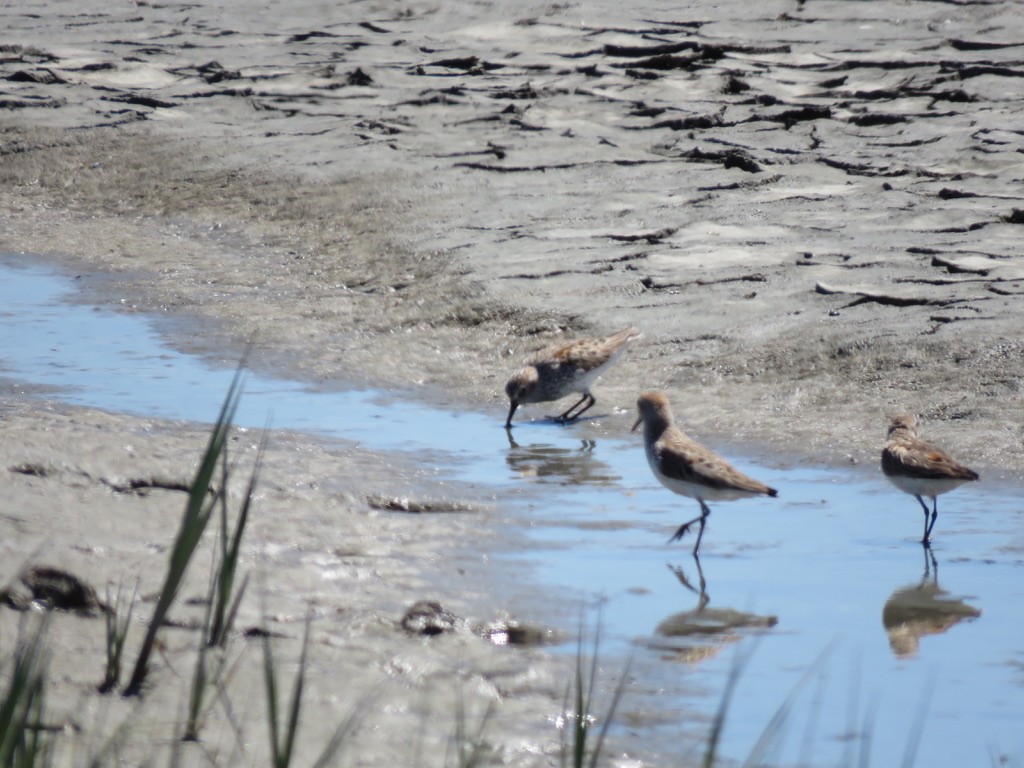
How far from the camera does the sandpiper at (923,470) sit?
5656 mm

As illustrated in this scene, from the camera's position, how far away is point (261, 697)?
3736 millimetres

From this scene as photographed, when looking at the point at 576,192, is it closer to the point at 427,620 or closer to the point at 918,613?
the point at 918,613

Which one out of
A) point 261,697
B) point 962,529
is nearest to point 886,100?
point 962,529

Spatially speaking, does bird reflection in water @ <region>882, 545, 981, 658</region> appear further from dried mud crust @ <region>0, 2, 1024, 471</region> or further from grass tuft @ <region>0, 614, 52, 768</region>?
grass tuft @ <region>0, 614, 52, 768</region>

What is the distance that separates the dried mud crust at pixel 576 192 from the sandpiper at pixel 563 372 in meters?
0.36

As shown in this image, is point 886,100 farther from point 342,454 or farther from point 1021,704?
point 1021,704

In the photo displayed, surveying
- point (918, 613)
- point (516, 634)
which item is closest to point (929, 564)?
point (918, 613)

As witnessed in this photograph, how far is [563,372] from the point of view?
773cm

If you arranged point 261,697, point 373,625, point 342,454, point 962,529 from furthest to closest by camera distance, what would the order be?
point 342,454 < point 962,529 < point 373,625 < point 261,697

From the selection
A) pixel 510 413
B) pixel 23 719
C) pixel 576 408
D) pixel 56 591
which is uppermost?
pixel 23 719

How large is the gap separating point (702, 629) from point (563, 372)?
3.14 metres

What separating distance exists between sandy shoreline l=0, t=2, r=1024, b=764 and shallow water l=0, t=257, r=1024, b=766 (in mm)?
410

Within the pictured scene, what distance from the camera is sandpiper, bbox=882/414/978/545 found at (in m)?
5.66

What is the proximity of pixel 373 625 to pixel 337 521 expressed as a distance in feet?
3.83
